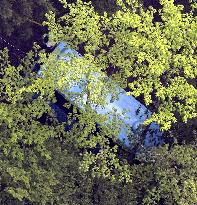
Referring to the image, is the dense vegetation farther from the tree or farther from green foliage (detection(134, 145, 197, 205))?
the tree

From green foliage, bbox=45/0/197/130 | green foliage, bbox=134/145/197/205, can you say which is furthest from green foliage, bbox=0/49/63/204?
green foliage, bbox=134/145/197/205

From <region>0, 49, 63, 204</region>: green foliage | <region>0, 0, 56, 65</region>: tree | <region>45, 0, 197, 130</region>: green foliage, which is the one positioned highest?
<region>0, 0, 56, 65</region>: tree

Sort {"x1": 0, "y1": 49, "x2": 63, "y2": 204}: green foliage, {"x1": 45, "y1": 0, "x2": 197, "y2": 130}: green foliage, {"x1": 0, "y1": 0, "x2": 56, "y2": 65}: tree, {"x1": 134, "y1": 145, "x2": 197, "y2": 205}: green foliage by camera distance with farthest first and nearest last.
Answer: {"x1": 0, "y1": 0, "x2": 56, "y2": 65}: tree < {"x1": 134, "y1": 145, "x2": 197, "y2": 205}: green foliage < {"x1": 0, "y1": 49, "x2": 63, "y2": 204}: green foliage < {"x1": 45, "y1": 0, "x2": 197, "y2": 130}: green foliage

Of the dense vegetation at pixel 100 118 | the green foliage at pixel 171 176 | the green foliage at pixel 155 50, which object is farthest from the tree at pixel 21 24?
the green foliage at pixel 171 176

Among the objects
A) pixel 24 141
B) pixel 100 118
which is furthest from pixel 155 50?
pixel 24 141

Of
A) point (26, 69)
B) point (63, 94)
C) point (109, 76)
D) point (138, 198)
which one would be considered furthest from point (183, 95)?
point (26, 69)

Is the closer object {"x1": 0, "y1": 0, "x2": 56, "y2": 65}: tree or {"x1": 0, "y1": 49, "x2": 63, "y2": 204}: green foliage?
{"x1": 0, "y1": 49, "x2": 63, "y2": 204}: green foliage

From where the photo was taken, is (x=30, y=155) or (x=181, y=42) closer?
(x=181, y=42)

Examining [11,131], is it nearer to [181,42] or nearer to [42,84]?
[42,84]

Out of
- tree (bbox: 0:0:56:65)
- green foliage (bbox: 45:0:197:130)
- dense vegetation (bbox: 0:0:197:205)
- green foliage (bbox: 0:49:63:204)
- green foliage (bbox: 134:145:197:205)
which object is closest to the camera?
green foliage (bbox: 45:0:197:130)

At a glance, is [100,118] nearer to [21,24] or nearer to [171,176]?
[171,176]
